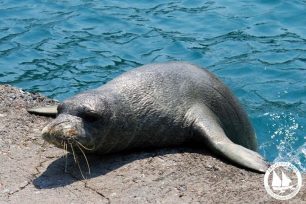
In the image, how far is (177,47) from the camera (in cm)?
1074

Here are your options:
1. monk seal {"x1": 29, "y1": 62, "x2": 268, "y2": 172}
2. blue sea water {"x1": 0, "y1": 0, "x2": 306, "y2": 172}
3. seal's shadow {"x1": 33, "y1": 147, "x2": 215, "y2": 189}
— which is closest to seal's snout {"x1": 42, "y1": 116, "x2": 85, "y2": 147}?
monk seal {"x1": 29, "y1": 62, "x2": 268, "y2": 172}

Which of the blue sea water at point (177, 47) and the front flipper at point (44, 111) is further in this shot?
the blue sea water at point (177, 47)

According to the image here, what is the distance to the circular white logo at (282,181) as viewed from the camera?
5.15m

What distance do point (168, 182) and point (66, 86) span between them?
4.50m

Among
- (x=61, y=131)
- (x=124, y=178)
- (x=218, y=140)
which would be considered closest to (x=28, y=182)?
(x=61, y=131)

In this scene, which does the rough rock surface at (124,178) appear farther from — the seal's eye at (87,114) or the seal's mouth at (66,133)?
the seal's eye at (87,114)

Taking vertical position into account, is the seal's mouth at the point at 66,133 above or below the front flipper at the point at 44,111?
above

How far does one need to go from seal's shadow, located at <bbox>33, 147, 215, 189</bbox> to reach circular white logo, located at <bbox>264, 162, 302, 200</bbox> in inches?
27.8

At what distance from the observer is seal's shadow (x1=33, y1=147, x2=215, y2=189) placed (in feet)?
18.6

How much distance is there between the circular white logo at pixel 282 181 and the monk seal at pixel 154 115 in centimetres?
12

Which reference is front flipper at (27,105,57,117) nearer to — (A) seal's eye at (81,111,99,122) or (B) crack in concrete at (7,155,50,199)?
(B) crack in concrete at (7,155,50,199)

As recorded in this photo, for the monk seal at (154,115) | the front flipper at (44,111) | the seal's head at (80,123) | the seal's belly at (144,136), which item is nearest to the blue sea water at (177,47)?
the monk seal at (154,115)

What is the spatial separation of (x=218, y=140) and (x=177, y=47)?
15.8 feet

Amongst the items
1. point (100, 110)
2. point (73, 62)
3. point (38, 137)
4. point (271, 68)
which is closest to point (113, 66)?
point (73, 62)
